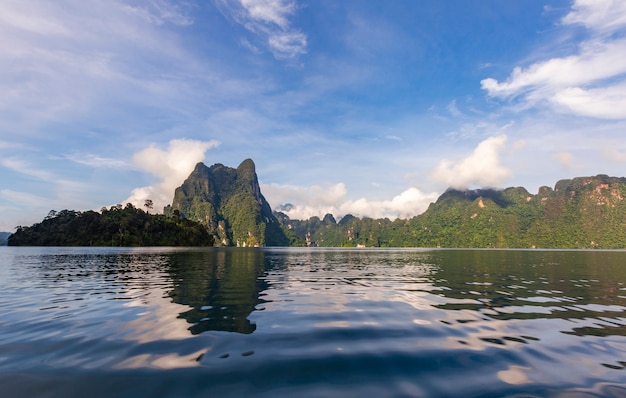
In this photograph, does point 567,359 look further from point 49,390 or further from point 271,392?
point 49,390

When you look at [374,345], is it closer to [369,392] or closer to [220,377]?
[369,392]

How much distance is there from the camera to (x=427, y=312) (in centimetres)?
1530

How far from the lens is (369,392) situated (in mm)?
6539

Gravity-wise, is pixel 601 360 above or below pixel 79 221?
below

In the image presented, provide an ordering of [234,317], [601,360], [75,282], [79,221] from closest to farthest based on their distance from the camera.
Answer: [601,360], [234,317], [75,282], [79,221]

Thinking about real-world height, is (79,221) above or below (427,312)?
above

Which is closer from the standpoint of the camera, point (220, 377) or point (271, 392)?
point (271, 392)

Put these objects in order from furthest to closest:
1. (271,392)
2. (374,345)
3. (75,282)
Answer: (75,282) → (374,345) → (271,392)

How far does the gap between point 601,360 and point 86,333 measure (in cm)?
1584

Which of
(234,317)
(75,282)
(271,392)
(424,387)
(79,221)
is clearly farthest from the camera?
(79,221)

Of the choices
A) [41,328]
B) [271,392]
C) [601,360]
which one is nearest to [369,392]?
[271,392]

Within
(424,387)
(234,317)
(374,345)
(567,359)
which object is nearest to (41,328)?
(234,317)

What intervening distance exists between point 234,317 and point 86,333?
5184 mm

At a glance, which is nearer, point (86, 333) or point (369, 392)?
point (369, 392)
